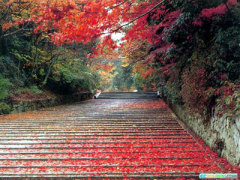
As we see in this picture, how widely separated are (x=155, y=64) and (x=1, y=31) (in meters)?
7.65

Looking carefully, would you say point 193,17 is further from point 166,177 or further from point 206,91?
point 166,177

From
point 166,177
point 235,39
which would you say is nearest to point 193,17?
point 235,39

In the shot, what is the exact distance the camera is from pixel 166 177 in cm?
342

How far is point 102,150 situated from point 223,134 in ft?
8.78

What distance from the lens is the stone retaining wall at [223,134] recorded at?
3525 millimetres

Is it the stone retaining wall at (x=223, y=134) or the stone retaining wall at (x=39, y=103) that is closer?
the stone retaining wall at (x=223, y=134)

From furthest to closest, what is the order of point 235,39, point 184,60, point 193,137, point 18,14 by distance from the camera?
1. point 18,14
2. point 184,60
3. point 193,137
4. point 235,39

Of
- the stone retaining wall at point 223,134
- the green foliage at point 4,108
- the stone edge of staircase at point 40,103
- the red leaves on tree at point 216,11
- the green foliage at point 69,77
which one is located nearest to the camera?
the stone retaining wall at point 223,134

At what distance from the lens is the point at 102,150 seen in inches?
186

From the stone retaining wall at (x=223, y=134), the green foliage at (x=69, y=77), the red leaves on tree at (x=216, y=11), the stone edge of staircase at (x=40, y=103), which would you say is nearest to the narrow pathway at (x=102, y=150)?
the stone retaining wall at (x=223, y=134)

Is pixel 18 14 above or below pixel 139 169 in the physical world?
above

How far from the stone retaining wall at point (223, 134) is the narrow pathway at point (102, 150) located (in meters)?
0.24

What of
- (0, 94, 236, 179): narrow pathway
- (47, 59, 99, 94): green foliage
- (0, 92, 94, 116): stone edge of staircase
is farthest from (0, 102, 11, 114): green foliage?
(47, 59, 99, 94): green foliage

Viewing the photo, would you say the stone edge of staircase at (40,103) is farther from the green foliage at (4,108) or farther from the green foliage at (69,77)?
the green foliage at (69,77)
